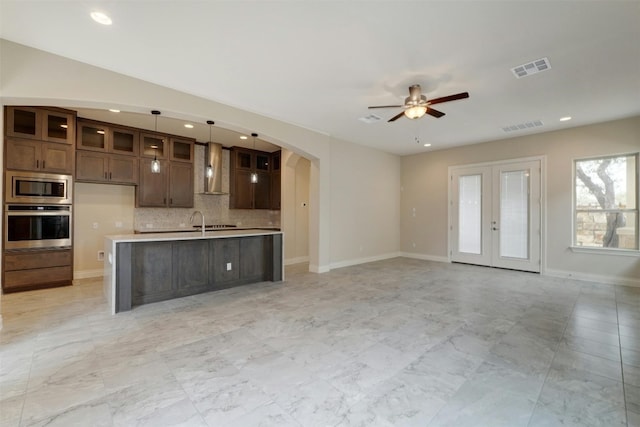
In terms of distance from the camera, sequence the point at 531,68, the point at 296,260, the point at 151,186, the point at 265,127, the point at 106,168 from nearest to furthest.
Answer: the point at 531,68 < the point at 265,127 < the point at 106,168 < the point at 151,186 < the point at 296,260

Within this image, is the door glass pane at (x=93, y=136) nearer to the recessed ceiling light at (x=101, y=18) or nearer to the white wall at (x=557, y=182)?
the recessed ceiling light at (x=101, y=18)

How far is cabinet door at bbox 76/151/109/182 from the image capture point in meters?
5.28

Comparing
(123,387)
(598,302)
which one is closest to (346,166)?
(598,302)

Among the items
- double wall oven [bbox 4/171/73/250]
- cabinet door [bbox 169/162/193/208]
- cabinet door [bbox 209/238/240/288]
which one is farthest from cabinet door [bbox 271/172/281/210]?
double wall oven [bbox 4/171/73/250]

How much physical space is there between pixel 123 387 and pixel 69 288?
3.97m

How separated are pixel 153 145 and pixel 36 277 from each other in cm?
318

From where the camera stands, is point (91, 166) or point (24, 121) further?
point (91, 166)

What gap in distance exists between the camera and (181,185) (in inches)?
258

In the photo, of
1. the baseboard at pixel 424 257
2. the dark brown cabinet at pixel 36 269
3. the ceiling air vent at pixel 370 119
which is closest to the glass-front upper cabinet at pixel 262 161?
the ceiling air vent at pixel 370 119

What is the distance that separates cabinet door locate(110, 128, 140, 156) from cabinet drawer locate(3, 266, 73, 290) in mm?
2430

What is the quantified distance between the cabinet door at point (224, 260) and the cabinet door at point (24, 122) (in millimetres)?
3404

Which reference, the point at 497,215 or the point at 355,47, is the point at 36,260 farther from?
the point at 497,215

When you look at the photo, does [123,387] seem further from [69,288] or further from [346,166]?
[346,166]

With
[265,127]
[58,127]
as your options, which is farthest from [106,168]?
[265,127]
